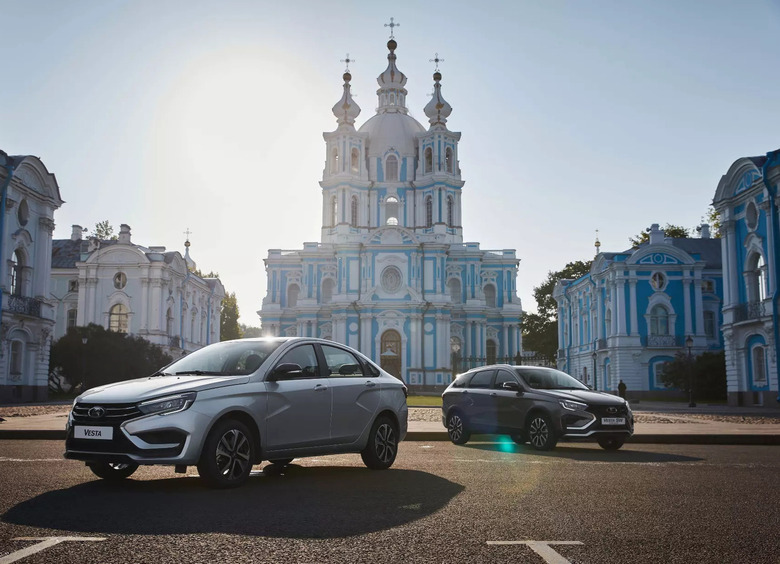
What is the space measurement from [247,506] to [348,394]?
2916 millimetres

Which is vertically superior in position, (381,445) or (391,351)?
(391,351)

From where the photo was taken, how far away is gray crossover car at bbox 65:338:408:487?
25.8 feet

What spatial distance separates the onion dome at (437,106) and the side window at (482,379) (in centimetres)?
6045

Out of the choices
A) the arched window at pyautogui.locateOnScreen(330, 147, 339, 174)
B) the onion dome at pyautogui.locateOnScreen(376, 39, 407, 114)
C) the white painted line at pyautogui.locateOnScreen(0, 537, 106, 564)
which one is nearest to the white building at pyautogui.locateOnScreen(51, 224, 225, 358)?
the arched window at pyautogui.locateOnScreen(330, 147, 339, 174)

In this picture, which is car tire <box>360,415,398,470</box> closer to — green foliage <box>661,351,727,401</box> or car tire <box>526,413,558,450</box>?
car tire <box>526,413,558,450</box>

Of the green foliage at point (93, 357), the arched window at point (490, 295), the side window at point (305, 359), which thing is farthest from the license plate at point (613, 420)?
the arched window at point (490, 295)

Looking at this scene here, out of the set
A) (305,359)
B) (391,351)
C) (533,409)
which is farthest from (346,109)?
(305,359)

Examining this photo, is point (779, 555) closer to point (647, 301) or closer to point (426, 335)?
point (647, 301)

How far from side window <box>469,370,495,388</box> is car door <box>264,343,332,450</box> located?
6421 mm

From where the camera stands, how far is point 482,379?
51.6ft

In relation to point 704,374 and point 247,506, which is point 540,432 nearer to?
point 247,506

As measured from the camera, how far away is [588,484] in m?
8.96

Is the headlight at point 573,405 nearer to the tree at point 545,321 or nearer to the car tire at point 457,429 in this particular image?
the car tire at point 457,429

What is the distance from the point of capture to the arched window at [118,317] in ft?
192
